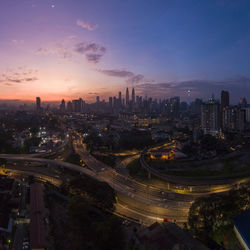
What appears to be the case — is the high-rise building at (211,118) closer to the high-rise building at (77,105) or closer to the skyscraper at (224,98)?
the skyscraper at (224,98)

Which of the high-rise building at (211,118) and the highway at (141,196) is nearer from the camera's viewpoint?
the highway at (141,196)

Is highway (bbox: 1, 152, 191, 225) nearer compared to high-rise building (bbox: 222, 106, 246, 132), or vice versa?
highway (bbox: 1, 152, 191, 225)

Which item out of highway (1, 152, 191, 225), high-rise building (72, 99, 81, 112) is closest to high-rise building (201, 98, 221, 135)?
highway (1, 152, 191, 225)

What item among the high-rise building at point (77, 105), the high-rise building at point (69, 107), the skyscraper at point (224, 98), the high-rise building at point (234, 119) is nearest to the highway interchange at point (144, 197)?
the high-rise building at point (234, 119)

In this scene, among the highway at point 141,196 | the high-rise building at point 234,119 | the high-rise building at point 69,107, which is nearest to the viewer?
the highway at point 141,196

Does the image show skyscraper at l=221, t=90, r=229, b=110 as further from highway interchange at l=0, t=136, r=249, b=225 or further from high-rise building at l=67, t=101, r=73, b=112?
high-rise building at l=67, t=101, r=73, b=112

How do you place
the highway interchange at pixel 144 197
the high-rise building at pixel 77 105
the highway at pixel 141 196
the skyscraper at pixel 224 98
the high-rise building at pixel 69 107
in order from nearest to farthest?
the highway interchange at pixel 144 197 → the highway at pixel 141 196 → the skyscraper at pixel 224 98 → the high-rise building at pixel 77 105 → the high-rise building at pixel 69 107

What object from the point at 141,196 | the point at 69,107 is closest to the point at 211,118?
the point at 141,196

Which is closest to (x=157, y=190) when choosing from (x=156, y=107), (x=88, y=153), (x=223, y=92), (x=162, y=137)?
(x=88, y=153)

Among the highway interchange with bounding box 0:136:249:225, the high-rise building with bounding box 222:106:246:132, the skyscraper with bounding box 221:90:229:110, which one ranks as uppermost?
the skyscraper with bounding box 221:90:229:110

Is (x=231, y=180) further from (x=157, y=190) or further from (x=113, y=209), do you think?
(x=113, y=209)
